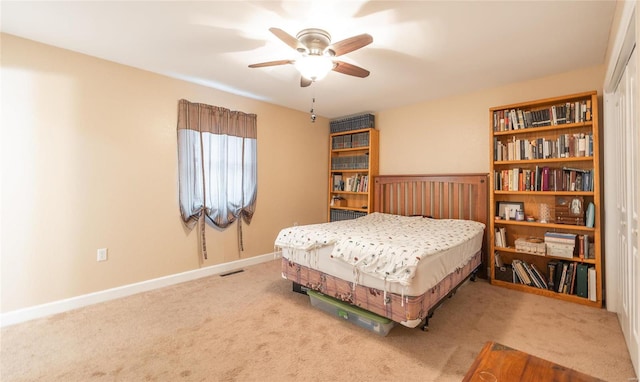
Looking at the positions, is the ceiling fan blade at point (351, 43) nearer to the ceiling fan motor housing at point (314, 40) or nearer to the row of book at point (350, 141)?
the ceiling fan motor housing at point (314, 40)

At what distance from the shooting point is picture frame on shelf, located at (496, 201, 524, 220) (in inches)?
125

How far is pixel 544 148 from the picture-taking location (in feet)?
9.63

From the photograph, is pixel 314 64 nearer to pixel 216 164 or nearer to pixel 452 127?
pixel 216 164

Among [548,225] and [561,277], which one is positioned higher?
[548,225]

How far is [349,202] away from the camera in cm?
503

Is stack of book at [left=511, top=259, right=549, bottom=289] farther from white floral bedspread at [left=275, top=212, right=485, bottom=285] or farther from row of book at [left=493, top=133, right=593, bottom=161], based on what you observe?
row of book at [left=493, top=133, right=593, bottom=161]

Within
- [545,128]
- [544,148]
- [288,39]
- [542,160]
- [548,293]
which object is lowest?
[548,293]

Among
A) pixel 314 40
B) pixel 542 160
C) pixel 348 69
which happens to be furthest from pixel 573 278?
pixel 314 40

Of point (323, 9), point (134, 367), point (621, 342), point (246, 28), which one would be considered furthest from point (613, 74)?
point (134, 367)

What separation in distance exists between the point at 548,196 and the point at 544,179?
0.96ft

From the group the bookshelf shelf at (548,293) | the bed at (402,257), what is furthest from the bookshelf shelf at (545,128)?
the bookshelf shelf at (548,293)

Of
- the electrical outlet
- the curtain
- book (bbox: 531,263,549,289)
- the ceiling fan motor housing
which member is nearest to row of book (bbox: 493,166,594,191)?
book (bbox: 531,263,549,289)

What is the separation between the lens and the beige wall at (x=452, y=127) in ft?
9.92

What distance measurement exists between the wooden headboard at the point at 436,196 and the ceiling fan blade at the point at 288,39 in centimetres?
259
